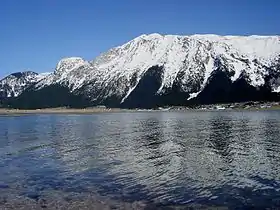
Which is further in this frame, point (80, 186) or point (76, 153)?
point (76, 153)

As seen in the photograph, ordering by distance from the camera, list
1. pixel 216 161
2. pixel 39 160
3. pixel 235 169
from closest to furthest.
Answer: pixel 235 169 < pixel 216 161 < pixel 39 160

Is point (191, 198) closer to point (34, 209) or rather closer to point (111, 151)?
point (34, 209)

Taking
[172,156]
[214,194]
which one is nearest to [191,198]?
[214,194]

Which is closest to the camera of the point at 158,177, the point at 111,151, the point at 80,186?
the point at 80,186

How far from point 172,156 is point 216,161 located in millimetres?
5881

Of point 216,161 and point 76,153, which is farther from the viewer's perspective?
point 76,153

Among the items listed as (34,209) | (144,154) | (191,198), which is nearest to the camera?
(34,209)

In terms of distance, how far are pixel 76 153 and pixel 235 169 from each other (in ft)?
68.2

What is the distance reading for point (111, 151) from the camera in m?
51.3

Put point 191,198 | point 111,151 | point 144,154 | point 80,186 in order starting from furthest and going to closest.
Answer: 1. point 111,151
2. point 144,154
3. point 80,186
4. point 191,198

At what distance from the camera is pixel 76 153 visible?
50156 millimetres

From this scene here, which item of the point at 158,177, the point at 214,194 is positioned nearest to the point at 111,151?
the point at 158,177

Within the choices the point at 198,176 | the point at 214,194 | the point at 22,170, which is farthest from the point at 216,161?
the point at 22,170

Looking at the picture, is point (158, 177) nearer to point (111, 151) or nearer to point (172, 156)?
point (172, 156)
